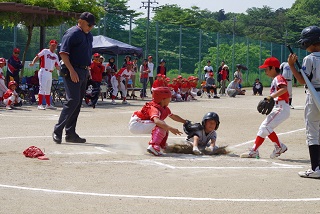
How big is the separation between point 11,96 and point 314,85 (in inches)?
562

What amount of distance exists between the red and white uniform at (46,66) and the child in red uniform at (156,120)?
10.0 metres

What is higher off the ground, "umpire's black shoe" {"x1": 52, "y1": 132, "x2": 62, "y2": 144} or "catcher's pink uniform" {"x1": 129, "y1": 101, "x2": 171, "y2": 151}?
"catcher's pink uniform" {"x1": 129, "y1": 101, "x2": 171, "y2": 151}

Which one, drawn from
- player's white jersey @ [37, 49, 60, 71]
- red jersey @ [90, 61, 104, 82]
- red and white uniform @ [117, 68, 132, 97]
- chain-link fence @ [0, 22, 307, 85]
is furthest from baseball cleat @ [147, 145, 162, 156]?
chain-link fence @ [0, 22, 307, 85]

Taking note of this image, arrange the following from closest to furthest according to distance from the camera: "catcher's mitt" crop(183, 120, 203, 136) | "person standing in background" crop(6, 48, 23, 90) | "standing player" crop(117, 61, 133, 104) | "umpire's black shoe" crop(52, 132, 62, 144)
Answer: "catcher's mitt" crop(183, 120, 203, 136)
"umpire's black shoe" crop(52, 132, 62, 144)
"person standing in background" crop(6, 48, 23, 90)
"standing player" crop(117, 61, 133, 104)

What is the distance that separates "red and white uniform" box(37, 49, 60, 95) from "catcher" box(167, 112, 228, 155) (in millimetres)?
10294

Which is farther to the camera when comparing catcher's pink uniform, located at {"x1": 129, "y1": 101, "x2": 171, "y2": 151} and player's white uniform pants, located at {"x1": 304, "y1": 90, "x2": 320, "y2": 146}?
catcher's pink uniform, located at {"x1": 129, "y1": 101, "x2": 171, "y2": 151}

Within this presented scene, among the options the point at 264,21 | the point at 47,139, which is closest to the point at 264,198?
the point at 47,139

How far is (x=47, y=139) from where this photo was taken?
1319cm

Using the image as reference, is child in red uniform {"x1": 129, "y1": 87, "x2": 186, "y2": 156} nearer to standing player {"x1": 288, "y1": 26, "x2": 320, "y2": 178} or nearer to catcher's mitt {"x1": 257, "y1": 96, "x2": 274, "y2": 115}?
catcher's mitt {"x1": 257, "y1": 96, "x2": 274, "y2": 115}

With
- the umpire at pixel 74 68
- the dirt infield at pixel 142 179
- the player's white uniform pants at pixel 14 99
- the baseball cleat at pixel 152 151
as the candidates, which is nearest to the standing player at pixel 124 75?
the player's white uniform pants at pixel 14 99

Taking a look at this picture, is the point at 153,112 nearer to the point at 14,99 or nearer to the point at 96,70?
the point at 14,99

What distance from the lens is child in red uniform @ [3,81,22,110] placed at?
21953mm

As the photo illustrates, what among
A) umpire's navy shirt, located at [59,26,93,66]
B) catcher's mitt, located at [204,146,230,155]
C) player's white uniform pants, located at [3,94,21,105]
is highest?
umpire's navy shirt, located at [59,26,93,66]

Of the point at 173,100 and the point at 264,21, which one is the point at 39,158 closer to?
the point at 173,100
